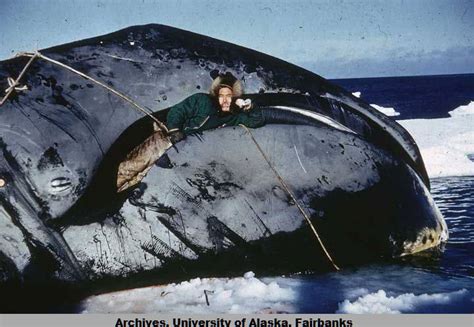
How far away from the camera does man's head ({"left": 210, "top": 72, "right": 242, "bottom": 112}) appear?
2801 millimetres

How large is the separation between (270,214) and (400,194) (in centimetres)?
91

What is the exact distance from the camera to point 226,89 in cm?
280

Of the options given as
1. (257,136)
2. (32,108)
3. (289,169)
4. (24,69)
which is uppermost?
(24,69)

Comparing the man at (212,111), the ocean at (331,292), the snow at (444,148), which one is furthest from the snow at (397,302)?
the snow at (444,148)

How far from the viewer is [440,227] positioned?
130 inches

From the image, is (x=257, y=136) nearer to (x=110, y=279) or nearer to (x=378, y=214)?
(x=378, y=214)

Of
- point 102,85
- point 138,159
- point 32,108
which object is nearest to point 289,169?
point 138,159

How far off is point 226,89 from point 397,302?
1638 mm

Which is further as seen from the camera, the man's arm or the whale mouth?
the whale mouth

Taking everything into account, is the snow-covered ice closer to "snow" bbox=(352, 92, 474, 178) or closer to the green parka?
the green parka

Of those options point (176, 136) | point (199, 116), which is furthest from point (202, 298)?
point (199, 116)

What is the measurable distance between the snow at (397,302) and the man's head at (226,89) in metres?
1.41

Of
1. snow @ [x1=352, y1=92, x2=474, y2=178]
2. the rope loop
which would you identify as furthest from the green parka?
snow @ [x1=352, y1=92, x2=474, y2=178]

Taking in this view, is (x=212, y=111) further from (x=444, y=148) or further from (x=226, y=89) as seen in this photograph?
(x=444, y=148)
